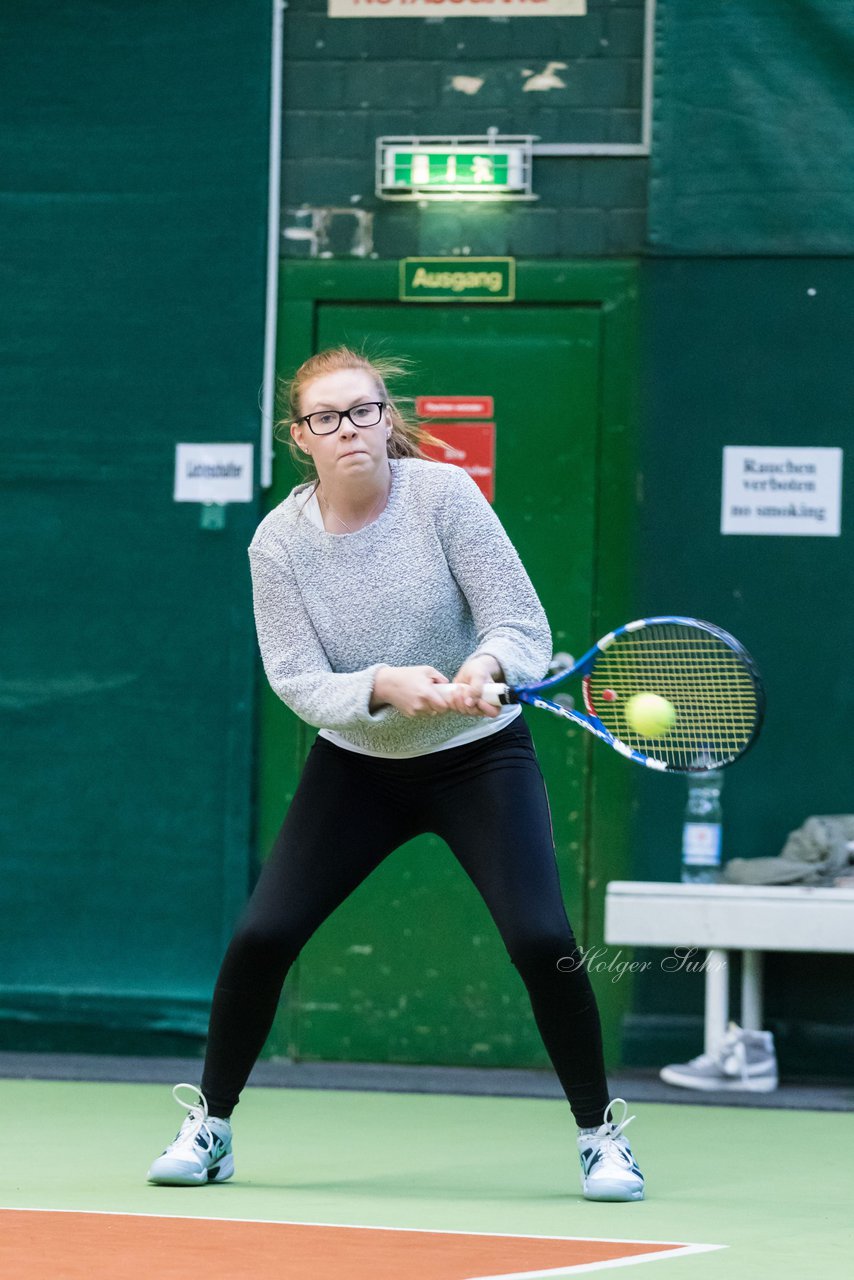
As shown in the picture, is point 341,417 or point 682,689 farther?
point 682,689

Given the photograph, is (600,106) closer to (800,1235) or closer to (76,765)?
(76,765)

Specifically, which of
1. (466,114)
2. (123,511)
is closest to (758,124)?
(466,114)

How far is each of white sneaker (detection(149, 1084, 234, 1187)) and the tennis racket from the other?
1.16m

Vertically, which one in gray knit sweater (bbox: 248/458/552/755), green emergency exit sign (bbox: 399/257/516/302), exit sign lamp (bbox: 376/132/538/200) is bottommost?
gray knit sweater (bbox: 248/458/552/755)

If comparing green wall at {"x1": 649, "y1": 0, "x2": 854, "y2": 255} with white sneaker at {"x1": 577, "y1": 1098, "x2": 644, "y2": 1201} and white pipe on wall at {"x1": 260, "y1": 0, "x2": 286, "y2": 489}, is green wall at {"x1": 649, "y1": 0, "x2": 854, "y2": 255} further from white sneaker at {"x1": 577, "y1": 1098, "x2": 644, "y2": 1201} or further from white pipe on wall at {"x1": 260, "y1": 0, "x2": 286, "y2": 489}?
white sneaker at {"x1": 577, "y1": 1098, "x2": 644, "y2": 1201}

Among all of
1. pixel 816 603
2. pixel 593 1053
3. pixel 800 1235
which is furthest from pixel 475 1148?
pixel 816 603

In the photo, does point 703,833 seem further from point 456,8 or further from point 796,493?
point 456,8

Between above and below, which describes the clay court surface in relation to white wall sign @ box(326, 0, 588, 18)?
below

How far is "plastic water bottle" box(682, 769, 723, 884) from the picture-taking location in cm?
624

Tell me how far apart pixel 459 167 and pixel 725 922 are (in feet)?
8.40

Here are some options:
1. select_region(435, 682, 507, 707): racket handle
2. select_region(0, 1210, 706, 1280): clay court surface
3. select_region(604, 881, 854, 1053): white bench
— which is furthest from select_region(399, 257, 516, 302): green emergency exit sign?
select_region(0, 1210, 706, 1280): clay court surface

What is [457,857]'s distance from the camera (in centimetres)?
420

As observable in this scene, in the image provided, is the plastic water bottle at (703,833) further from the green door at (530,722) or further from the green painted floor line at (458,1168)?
the green painted floor line at (458,1168)

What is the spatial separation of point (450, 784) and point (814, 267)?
114 inches
